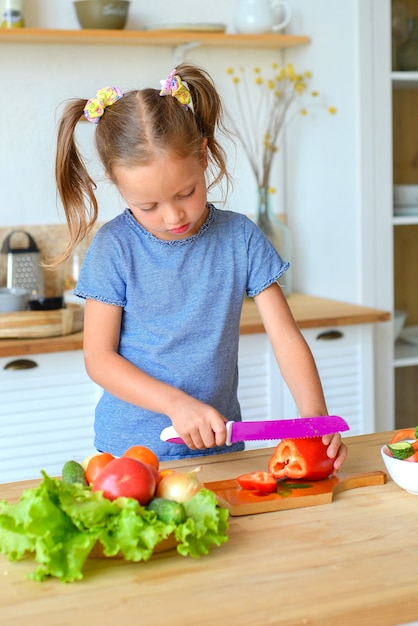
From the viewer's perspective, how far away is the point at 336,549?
41.9 inches

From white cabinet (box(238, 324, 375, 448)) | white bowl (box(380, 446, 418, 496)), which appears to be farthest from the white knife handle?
white cabinet (box(238, 324, 375, 448))

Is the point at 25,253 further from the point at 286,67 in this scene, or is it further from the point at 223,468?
the point at 223,468

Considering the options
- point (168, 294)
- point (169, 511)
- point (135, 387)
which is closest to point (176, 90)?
point (168, 294)

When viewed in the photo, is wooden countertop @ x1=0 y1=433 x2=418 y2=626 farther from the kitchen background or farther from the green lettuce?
the kitchen background

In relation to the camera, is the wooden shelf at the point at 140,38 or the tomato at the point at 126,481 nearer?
the tomato at the point at 126,481

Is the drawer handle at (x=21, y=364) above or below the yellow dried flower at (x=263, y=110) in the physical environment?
below

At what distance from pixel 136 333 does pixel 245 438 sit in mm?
402

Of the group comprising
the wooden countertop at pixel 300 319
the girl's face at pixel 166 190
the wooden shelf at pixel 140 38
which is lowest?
the wooden countertop at pixel 300 319

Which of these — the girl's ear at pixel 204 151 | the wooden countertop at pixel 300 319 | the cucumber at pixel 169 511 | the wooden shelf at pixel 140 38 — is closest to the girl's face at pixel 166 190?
the girl's ear at pixel 204 151

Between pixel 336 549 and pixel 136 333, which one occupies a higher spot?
pixel 136 333

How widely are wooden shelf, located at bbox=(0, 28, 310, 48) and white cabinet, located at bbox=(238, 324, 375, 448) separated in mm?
935

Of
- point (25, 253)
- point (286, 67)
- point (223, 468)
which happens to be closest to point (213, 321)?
point (223, 468)

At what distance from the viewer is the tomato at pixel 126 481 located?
1053 mm

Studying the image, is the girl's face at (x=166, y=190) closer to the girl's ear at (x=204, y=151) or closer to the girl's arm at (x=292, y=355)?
the girl's ear at (x=204, y=151)
